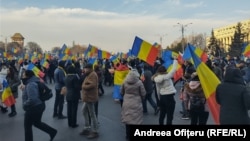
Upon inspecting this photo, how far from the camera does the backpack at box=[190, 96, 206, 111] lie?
715 cm

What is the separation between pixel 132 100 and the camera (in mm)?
7586

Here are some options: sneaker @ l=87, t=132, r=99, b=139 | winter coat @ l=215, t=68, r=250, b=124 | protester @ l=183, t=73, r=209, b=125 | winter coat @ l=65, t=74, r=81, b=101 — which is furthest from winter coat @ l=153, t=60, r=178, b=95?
winter coat @ l=215, t=68, r=250, b=124

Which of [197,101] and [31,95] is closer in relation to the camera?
[197,101]

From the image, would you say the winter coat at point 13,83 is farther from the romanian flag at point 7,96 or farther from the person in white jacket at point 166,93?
the person in white jacket at point 166,93

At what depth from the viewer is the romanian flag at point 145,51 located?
32.9 feet

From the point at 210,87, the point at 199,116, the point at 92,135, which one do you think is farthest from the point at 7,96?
the point at 210,87

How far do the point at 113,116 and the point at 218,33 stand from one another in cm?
12847

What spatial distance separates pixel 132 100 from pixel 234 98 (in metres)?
2.75

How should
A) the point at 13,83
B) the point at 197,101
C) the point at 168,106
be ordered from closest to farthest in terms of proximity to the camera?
the point at 197,101
the point at 168,106
the point at 13,83

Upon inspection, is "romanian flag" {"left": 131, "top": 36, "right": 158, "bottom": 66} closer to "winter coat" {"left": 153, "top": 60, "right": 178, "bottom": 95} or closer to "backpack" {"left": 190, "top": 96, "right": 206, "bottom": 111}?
"winter coat" {"left": 153, "top": 60, "right": 178, "bottom": 95}

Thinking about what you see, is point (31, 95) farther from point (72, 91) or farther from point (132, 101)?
point (72, 91)

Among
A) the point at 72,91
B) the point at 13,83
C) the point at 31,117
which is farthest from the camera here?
the point at 13,83

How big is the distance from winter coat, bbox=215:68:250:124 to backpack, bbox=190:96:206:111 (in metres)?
1.73

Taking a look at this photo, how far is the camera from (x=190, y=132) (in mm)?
3838
